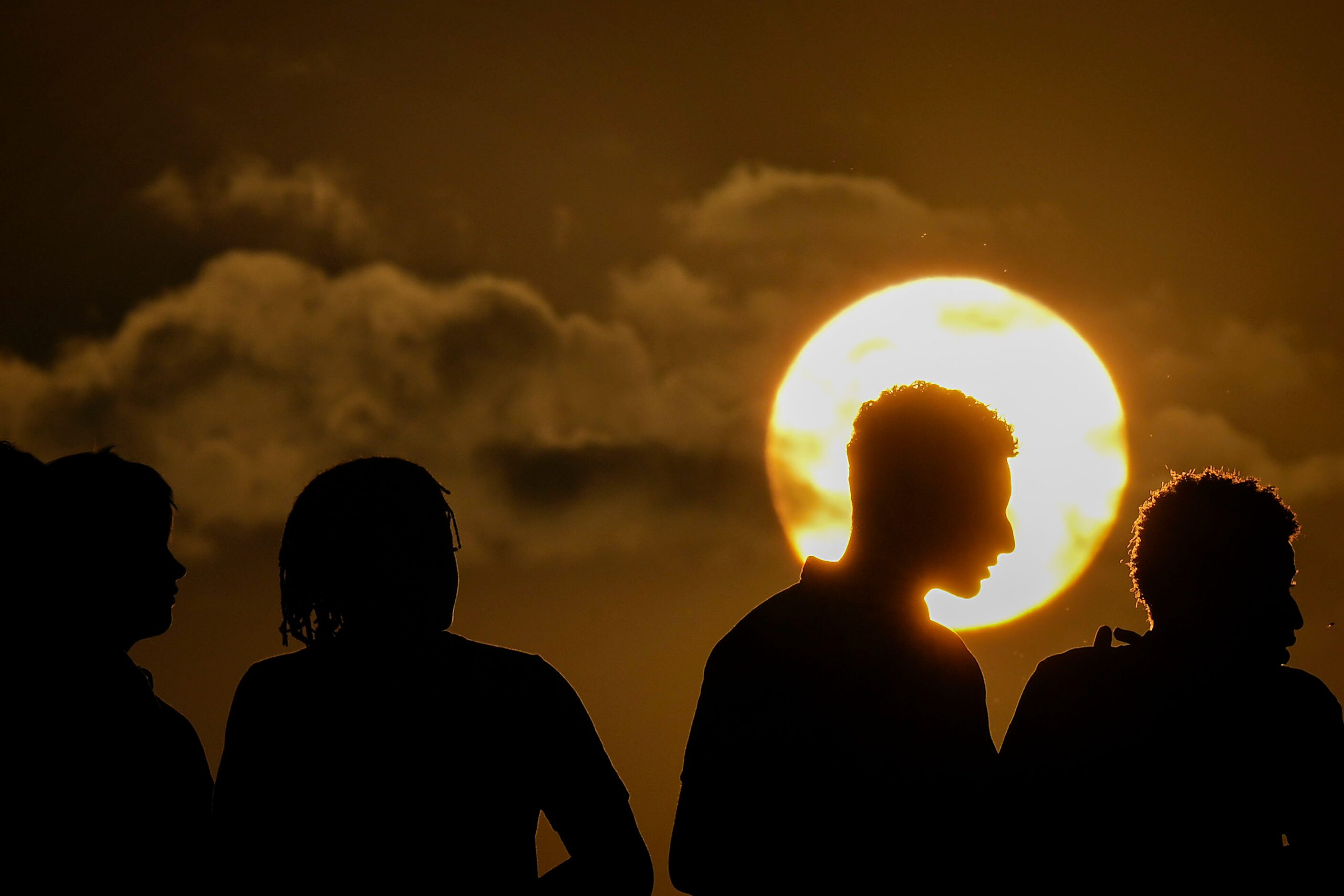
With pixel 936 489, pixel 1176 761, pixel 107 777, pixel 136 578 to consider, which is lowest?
pixel 1176 761

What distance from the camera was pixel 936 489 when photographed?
468 centimetres

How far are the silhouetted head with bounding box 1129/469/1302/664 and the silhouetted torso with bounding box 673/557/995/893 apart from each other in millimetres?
1194

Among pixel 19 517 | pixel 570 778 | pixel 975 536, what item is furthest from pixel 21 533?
pixel 975 536

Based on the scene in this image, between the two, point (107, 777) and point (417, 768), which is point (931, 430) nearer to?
point (417, 768)

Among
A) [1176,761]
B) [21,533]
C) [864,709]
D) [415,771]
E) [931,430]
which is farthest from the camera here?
[1176,761]

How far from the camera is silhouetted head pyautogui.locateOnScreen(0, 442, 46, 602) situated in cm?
448

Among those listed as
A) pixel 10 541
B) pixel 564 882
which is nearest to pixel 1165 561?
pixel 564 882

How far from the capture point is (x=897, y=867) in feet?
13.6

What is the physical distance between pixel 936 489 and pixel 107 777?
10.1 ft

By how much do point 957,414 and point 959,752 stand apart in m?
1.26

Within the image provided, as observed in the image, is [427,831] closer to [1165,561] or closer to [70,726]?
[70,726]

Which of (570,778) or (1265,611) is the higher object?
(1265,611)

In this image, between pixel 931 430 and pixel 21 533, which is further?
pixel 931 430

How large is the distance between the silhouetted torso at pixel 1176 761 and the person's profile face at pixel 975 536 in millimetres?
842
